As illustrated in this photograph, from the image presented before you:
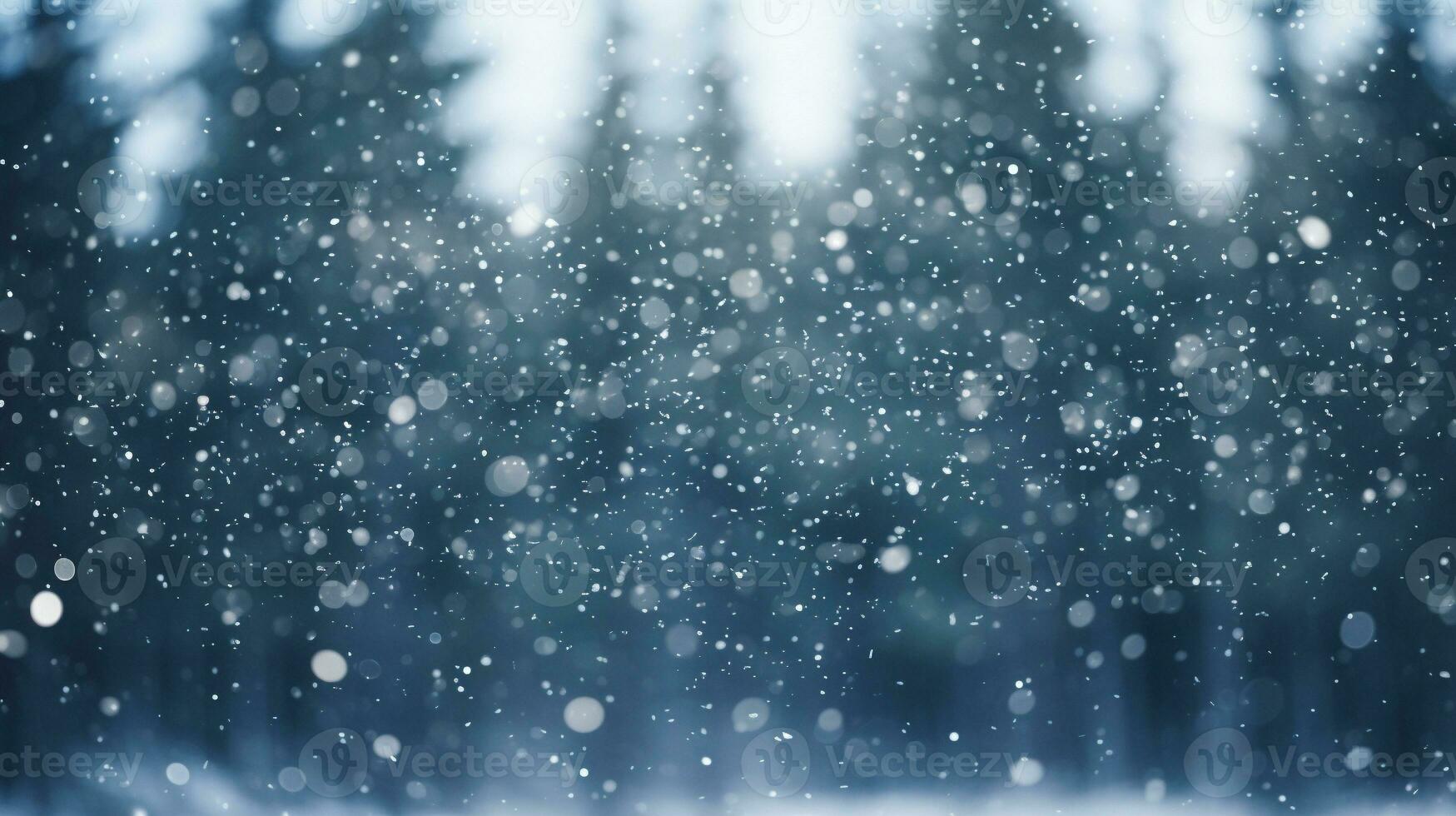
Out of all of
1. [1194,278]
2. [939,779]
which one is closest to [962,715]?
[939,779]

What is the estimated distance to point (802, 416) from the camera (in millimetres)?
943

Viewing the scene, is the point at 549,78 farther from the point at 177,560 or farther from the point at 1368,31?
the point at 1368,31

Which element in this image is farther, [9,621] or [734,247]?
[9,621]

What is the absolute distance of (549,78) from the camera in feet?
3.14

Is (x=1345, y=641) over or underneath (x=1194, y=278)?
underneath

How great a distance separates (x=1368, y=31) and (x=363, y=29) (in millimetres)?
1090

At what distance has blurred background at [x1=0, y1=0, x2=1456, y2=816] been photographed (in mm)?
943

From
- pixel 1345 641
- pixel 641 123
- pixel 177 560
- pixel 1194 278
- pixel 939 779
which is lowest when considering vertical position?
pixel 939 779

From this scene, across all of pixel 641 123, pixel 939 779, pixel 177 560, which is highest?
pixel 641 123

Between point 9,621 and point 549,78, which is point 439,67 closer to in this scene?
point 549,78

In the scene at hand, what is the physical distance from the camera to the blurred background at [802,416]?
0.94 metres

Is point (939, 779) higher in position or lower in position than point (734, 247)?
lower

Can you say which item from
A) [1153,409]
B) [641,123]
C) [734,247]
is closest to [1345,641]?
[1153,409]

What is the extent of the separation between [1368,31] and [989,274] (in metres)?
0.51
